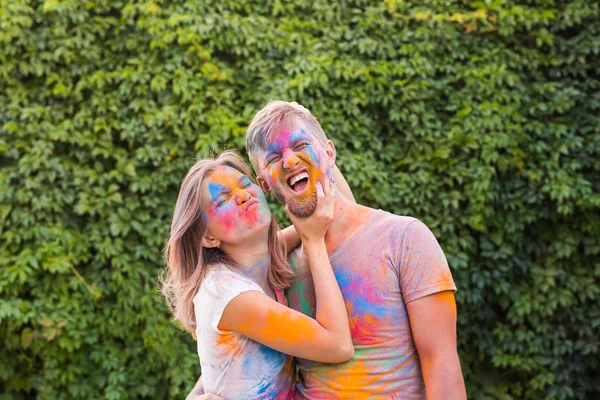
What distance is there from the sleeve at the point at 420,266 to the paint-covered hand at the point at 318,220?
0.25 meters

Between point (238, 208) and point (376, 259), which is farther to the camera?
point (238, 208)

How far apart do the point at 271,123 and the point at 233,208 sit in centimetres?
32

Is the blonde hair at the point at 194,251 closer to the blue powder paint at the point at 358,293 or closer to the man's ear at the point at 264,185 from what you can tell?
the man's ear at the point at 264,185

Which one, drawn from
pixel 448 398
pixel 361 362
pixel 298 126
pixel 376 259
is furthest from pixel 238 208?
pixel 448 398

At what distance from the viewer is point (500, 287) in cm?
514

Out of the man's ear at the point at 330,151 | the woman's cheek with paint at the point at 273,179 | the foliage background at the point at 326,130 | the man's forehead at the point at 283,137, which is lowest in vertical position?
the foliage background at the point at 326,130

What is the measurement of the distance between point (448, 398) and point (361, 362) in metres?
0.29

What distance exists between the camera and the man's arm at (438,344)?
196 cm

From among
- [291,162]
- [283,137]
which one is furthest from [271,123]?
[291,162]

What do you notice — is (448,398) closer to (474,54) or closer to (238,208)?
(238,208)

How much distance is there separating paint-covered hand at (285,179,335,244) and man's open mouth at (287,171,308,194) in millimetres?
48

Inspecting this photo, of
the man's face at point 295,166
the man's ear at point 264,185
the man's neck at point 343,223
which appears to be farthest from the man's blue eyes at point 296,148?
the man's neck at point 343,223

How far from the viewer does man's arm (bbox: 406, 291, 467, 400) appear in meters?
1.96

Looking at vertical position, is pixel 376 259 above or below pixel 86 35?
below
